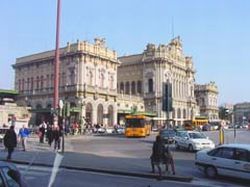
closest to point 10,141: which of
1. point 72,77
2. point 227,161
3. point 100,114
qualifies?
point 227,161

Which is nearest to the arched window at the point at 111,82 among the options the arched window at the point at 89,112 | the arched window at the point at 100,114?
the arched window at the point at 100,114

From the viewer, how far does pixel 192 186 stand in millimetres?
14992

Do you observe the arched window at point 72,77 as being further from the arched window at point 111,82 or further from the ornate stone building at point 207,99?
the ornate stone building at point 207,99

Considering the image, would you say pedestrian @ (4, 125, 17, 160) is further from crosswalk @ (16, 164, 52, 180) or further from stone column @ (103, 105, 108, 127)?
stone column @ (103, 105, 108, 127)

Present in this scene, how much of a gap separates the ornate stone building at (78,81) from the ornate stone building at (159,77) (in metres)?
17.2

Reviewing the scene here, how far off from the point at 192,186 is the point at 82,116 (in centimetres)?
6370

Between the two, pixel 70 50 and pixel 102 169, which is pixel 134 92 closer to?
pixel 70 50

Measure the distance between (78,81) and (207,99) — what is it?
275 ft

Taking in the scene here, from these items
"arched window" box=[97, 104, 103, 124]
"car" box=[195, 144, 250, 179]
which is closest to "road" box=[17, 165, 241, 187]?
"car" box=[195, 144, 250, 179]

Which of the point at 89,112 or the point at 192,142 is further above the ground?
the point at 89,112

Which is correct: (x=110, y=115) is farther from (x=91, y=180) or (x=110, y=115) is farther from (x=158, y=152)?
(x=91, y=180)

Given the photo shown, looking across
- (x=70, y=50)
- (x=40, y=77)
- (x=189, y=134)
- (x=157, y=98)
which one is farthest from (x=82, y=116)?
(x=189, y=134)

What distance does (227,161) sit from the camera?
1644 cm

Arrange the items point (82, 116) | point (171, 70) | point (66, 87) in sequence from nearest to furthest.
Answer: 1. point (82, 116)
2. point (66, 87)
3. point (171, 70)
